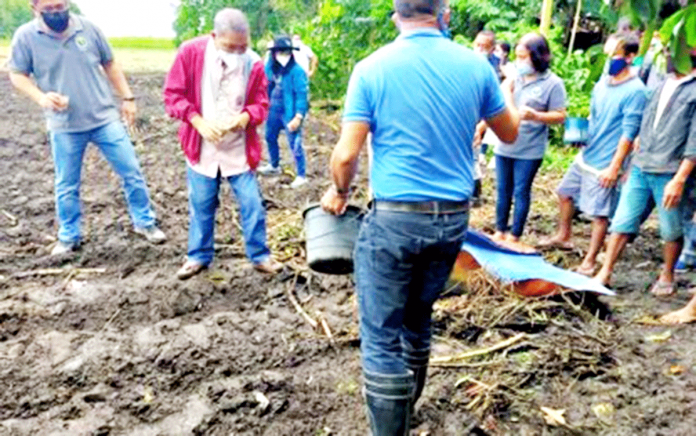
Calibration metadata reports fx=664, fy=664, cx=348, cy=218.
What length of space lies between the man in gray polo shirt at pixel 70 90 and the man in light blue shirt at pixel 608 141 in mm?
3316

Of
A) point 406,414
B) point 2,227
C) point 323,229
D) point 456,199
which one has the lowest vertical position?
point 2,227

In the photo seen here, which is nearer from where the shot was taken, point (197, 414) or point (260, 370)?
point (197, 414)

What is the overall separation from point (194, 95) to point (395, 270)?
2.37 m

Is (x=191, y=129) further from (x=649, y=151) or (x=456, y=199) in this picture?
(x=649, y=151)

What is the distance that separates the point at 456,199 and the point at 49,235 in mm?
4191

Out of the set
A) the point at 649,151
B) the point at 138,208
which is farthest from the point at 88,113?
the point at 649,151

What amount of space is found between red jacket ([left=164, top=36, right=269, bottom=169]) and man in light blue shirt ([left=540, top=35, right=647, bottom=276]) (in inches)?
88.7

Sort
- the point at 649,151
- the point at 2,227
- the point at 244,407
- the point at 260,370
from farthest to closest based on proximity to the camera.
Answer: the point at 2,227, the point at 649,151, the point at 260,370, the point at 244,407

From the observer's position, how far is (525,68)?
4609 millimetres

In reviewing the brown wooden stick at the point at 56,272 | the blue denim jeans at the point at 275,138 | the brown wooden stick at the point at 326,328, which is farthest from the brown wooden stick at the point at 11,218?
the brown wooden stick at the point at 326,328

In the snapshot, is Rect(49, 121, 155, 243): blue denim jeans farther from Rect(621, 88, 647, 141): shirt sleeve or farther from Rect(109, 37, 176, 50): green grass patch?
Rect(109, 37, 176, 50): green grass patch

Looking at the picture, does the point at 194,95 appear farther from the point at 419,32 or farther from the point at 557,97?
the point at 557,97

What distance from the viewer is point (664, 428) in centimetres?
288

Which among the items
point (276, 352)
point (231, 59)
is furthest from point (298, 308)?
point (231, 59)
